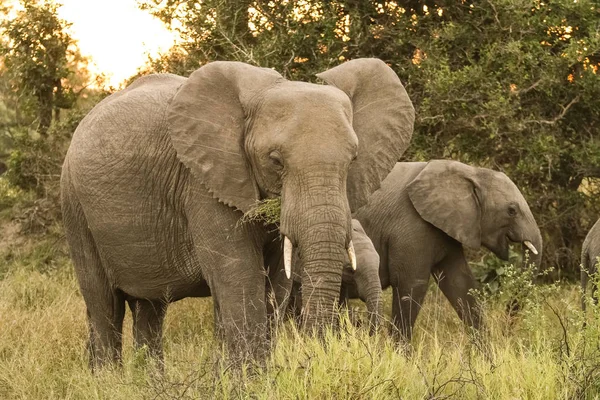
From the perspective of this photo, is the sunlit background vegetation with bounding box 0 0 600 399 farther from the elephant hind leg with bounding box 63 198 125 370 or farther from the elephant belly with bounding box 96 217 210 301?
the elephant belly with bounding box 96 217 210 301

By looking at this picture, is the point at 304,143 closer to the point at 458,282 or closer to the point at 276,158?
the point at 276,158

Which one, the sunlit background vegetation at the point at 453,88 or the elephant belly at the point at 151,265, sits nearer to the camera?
the elephant belly at the point at 151,265

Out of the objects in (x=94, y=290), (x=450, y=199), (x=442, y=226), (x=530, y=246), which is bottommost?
(x=530, y=246)

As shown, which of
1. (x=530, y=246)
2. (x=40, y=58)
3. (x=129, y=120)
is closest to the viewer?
(x=129, y=120)

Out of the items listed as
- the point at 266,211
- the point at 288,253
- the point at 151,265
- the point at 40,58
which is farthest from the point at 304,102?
the point at 40,58

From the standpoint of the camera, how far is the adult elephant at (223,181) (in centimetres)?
533

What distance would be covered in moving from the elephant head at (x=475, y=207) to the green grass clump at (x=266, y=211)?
3.36 metres

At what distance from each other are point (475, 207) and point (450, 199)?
8.8 inches

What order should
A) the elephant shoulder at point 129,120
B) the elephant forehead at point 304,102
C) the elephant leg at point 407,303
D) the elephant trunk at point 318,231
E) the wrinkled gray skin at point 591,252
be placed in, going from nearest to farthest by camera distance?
1. the elephant trunk at point 318,231
2. the elephant forehead at point 304,102
3. the elephant shoulder at point 129,120
4. the wrinkled gray skin at point 591,252
5. the elephant leg at point 407,303

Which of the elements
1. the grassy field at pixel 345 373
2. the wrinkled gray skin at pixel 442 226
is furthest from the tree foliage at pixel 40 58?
the grassy field at pixel 345 373

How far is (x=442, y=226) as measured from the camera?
8.79 meters

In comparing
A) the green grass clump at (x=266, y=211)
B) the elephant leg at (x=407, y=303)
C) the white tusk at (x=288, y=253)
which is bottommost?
the elephant leg at (x=407, y=303)

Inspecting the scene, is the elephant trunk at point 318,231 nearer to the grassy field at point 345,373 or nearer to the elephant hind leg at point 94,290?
the grassy field at point 345,373

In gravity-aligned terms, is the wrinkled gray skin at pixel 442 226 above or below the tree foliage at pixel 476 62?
below
